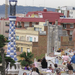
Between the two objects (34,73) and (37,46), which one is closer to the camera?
(34,73)

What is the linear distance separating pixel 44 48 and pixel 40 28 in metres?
6.65

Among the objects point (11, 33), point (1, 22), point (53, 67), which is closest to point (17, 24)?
point (1, 22)

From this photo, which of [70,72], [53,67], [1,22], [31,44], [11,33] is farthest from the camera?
[1,22]

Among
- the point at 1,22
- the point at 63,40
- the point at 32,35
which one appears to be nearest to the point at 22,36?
the point at 32,35

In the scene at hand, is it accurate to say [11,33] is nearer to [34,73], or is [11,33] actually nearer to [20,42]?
[34,73]

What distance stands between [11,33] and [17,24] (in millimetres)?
50431

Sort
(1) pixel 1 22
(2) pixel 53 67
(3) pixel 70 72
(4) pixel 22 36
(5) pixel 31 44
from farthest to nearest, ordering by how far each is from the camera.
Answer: (1) pixel 1 22, (4) pixel 22 36, (5) pixel 31 44, (2) pixel 53 67, (3) pixel 70 72

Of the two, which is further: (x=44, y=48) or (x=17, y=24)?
(x=17, y=24)

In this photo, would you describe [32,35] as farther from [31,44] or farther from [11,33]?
[11,33]

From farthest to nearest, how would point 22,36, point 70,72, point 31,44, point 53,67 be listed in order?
point 22,36, point 31,44, point 53,67, point 70,72

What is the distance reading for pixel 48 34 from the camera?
58156 millimetres

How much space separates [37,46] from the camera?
56.5m

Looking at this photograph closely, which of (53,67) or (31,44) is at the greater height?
(53,67)

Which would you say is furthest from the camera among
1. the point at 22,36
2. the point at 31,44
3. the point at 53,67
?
the point at 22,36
